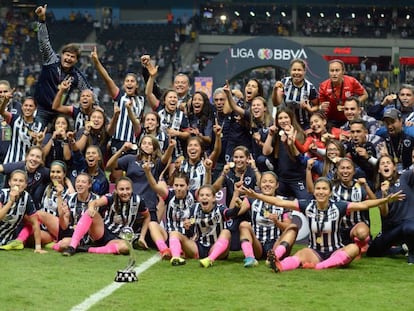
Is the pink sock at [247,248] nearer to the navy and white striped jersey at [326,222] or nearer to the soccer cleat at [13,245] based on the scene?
the navy and white striped jersey at [326,222]

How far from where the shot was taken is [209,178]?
8.80m

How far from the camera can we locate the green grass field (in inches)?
251

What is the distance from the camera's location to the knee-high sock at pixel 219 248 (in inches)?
315

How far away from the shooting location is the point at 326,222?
784 cm

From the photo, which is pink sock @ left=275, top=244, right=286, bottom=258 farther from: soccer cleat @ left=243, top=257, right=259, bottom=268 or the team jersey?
the team jersey

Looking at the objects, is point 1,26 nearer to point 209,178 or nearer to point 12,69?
point 12,69

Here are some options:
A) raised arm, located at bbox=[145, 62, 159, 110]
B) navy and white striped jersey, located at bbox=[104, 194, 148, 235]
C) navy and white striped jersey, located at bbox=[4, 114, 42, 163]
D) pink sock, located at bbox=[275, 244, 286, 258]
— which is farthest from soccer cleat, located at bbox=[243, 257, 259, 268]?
navy and white striped jersey, located at bbox=[4, 114, 42, 163]

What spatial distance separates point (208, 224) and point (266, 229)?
0.57m

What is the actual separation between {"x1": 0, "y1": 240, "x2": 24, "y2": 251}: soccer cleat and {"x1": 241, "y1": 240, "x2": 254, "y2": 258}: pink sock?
222 centimetres

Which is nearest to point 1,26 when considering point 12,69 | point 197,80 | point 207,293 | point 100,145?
point 12,69

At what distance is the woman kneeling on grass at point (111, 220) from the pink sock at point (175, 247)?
594mm

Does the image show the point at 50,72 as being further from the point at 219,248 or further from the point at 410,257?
the point at 410,257

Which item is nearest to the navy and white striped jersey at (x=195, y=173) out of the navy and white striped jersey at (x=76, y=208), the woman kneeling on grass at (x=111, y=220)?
the woman kneeling on grass at (x=111, y=220)

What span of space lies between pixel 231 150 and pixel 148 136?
3.84 ft
